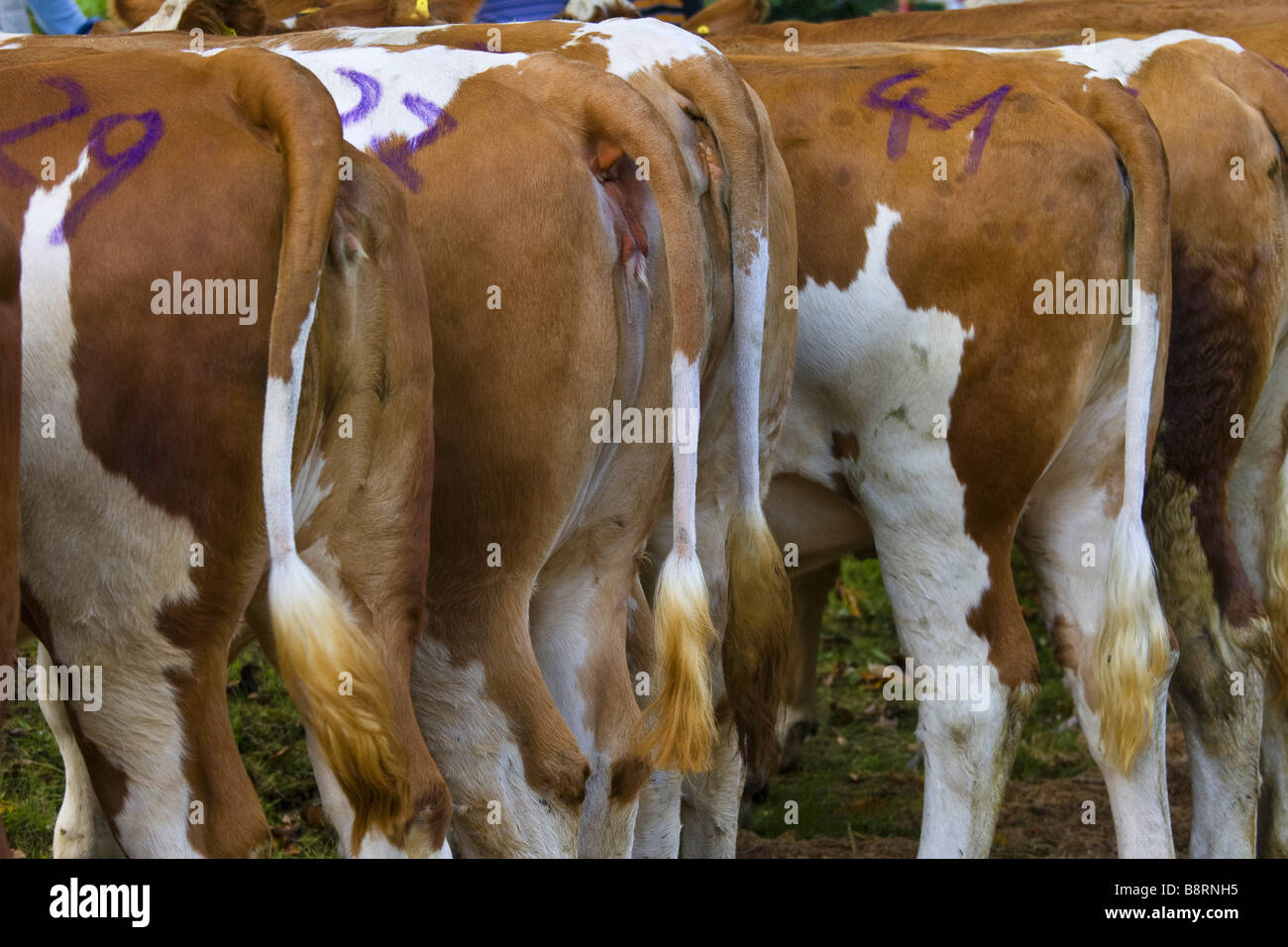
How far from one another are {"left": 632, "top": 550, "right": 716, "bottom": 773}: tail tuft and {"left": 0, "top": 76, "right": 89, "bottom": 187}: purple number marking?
56.2 inches

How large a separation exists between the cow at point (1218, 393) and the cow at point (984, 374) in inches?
11.5

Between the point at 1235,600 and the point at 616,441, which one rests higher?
the point at 616,441

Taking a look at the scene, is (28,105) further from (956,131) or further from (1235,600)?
(1235,600)

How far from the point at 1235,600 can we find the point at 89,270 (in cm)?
332

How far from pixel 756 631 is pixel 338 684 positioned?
1255 mm

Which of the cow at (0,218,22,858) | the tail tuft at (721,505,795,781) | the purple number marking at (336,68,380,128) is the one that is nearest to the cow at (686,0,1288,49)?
the purple number marking at (336,68,380,128)

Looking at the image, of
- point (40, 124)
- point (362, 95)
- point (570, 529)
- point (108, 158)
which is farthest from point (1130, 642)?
point (40, 124)

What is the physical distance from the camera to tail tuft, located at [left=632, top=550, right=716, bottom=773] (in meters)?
3.21

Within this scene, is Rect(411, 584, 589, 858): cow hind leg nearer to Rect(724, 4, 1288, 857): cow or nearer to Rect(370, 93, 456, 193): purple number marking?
Rect(370, 93, 456, 193): purple number marking

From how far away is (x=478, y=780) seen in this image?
3299mm

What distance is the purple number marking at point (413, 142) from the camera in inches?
126

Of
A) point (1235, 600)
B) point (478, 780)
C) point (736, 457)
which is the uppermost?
point (736, 457)
